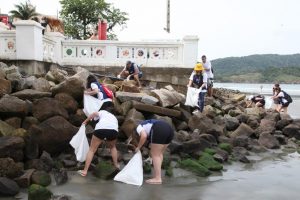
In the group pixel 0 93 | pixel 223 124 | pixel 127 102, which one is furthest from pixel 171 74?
pixel 0 93

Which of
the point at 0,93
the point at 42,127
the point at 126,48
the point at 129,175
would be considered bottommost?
the point at 129,175

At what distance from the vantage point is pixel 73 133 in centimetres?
871

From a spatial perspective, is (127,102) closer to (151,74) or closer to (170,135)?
(170,135)

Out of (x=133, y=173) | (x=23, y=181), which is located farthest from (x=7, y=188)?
(x=133, y=173)

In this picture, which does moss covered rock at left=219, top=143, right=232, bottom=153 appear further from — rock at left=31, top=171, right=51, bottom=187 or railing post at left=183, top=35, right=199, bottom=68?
rock at left=31, top=171, right=51, bottom=187

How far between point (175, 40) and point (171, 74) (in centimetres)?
132

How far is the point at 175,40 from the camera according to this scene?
52.2 ft

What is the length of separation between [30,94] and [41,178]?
2.82 meters

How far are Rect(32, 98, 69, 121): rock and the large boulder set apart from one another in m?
0.40

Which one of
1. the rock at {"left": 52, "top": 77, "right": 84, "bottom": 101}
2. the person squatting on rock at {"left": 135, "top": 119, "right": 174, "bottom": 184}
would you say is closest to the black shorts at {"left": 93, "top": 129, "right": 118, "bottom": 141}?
the person squatting on rock at {"left": 135, "top": 119, "right": 174, "bottom": 184}

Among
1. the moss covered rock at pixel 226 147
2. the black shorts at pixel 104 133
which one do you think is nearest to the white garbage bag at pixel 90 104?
the black shorts at pixel 104 133

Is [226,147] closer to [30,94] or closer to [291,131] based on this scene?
[291,131]

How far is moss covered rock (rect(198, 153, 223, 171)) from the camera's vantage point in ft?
30.6

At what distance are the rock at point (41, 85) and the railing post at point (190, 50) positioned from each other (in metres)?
6.24
